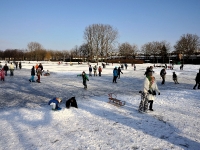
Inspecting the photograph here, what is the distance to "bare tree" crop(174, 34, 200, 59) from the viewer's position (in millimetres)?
64188

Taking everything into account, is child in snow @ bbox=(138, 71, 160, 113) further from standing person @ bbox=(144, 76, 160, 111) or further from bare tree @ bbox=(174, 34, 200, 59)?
bare tree @ bbox=(174, 34, 200, 59)

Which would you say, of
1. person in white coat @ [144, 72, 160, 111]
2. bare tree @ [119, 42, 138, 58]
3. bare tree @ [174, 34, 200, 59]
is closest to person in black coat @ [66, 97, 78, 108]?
person in white coat @ [144, 72, 160, 111]

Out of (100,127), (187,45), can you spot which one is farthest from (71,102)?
(187,45)

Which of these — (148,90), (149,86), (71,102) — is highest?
(149,86)

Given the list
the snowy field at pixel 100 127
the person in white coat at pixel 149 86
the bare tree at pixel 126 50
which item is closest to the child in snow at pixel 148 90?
the person in white coat at pixel 149 86

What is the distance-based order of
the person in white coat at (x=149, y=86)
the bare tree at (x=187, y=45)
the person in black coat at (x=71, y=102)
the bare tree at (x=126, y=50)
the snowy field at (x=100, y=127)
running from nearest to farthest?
the snowy field at (x=100, y=127) → the person in white coat at (x=149, y=86) → the person in black coat at (x=71, y=102) → the bare tree at (x=187, y=45) → the bare tree at (x=126, y=50)

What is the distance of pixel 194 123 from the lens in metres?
5.75

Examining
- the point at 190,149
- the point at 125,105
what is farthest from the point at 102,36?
the point at 190,149

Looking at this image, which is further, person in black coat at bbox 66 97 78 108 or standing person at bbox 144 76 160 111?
person in black coat at bbox 66 97 78 108

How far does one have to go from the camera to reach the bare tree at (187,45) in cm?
6419

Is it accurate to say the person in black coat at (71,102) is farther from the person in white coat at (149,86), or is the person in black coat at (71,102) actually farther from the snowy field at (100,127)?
the person in white coat at (149,86)

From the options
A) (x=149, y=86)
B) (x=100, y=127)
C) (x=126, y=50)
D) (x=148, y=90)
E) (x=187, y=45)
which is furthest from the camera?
(x=126, y=50)

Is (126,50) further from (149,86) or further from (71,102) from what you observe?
(149,86)

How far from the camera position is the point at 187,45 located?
2534 inches
